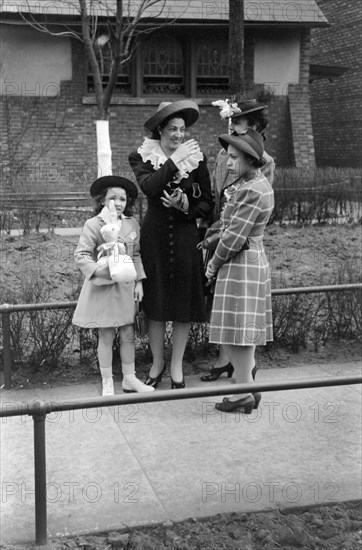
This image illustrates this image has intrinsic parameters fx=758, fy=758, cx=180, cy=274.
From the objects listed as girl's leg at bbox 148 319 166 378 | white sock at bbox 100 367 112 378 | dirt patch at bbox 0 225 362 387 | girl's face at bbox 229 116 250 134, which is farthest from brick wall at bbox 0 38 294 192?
girl's face at bbox 229 116 250 134

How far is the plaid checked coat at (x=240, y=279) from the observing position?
14.6 ft

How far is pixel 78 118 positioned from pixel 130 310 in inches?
417

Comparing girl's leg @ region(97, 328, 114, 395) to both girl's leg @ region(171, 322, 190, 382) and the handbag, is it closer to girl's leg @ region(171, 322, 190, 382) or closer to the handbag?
the handbag

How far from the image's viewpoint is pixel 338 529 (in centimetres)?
343

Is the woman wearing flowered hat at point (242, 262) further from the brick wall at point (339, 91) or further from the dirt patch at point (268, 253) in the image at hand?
the brick wall at point (339, 91)

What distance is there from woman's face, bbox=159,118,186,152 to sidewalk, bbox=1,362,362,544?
5.42ft

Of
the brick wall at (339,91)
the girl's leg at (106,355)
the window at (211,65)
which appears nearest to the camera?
the girl's leg at (106,355)

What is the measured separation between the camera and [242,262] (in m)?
4.55

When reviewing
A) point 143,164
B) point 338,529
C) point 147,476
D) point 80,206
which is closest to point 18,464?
point 147,476

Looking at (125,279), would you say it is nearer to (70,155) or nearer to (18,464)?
(18,464)

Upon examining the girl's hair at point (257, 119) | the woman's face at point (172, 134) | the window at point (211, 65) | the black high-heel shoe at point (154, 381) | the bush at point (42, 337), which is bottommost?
the black high-heel shoe at point (154, 381)

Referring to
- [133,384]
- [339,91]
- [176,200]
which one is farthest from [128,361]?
[339,91]

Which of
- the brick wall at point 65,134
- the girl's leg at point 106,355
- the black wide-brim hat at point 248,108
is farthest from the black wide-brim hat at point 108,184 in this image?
the brick wall at point 65,134

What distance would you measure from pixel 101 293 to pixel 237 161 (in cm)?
123
